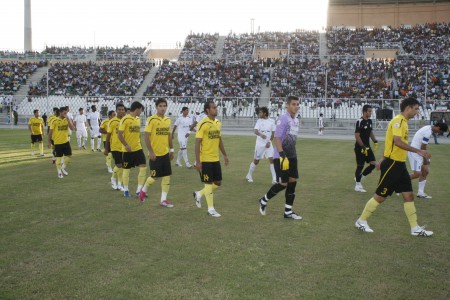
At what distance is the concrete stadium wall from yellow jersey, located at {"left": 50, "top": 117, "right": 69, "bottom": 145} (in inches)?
2173

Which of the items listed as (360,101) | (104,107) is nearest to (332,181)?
(360,101)

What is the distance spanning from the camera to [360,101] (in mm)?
34906

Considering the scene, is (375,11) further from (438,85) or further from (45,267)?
(45,267)

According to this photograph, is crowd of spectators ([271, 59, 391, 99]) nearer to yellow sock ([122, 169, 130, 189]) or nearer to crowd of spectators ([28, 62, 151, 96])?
crowd of spectators ([28, 62, 151, 96])

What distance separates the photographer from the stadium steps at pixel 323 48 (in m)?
51.0

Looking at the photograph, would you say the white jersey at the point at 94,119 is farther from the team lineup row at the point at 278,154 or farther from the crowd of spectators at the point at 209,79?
the crowd of spectators at the point at 209,79

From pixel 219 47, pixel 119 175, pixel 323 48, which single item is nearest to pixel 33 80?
pixel 219 47

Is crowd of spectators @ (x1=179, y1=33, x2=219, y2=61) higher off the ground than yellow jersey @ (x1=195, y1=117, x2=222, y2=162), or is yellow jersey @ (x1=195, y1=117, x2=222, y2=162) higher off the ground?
crowd of spectators @ (x1=179, y1=33, x2=219, y2=61)

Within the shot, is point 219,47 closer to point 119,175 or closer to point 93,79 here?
point 93,79

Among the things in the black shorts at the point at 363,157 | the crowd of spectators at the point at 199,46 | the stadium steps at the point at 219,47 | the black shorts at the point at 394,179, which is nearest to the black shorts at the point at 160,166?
the black shorts at the point at 394,179

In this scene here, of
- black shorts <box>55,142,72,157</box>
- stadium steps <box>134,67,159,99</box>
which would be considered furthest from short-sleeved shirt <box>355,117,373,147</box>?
stadium steps <box>134,67,159,99</box>

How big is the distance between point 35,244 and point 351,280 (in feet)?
14.3

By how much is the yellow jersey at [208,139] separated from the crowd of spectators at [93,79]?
4049 cm

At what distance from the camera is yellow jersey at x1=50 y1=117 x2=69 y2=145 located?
12688 mm
